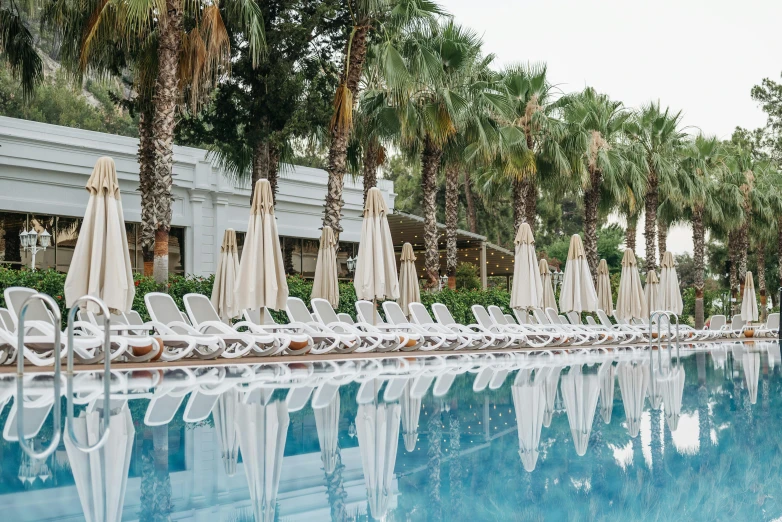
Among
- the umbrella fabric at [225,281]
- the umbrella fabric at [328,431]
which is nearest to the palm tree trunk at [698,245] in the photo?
the umbrella fabric at [225,281]

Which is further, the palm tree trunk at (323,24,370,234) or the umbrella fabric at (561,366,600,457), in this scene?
the palm tree trunk at (323,24,370,234)

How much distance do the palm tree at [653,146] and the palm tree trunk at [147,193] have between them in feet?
55.7

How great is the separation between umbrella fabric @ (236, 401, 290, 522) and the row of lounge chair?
213cm

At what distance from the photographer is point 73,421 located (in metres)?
6.77

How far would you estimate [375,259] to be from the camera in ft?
51.8

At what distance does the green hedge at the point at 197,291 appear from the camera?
544 inches

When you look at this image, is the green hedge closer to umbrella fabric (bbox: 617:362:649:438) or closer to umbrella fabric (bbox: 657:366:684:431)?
umbrella fabric (bbox: 617:362:649:438)

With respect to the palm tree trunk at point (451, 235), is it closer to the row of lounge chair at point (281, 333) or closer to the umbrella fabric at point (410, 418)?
the row of lounge chair at point (281, 333)

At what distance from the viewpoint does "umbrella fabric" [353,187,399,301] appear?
15.8 m

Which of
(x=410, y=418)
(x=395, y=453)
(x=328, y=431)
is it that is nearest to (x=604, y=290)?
(x=410, y=418)

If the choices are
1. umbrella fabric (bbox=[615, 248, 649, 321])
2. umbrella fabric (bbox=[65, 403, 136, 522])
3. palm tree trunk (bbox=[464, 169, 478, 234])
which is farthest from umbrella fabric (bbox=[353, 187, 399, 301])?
palm tree trunk (bbox=[464, 169, 478, 234])

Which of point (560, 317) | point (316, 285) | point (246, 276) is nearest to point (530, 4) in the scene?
point (560, 317)

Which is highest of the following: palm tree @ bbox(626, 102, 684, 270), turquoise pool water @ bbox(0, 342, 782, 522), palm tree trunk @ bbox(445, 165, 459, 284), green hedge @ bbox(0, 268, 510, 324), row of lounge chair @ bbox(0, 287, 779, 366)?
palm tree @ bbox(626, 102, 684, 270)

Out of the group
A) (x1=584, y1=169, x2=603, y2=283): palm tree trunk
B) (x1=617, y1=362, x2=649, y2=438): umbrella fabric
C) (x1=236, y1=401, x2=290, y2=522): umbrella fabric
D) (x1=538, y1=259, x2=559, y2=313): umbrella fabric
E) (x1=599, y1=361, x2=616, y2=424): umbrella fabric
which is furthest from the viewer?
(x1=584, y1=169, x2=603, y2=283): palm tree trunk
